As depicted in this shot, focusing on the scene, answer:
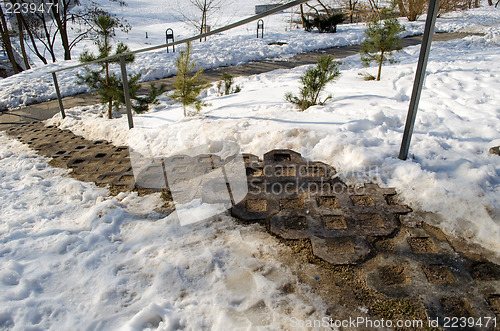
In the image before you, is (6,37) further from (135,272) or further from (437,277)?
(437,277)

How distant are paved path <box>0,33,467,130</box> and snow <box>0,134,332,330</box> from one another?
5.82m

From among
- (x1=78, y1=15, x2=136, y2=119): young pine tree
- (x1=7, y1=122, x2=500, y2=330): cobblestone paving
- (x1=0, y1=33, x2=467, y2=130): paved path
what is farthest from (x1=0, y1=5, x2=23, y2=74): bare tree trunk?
(x1=7, y1=122, x2=500, y2=330): cobblestone paving

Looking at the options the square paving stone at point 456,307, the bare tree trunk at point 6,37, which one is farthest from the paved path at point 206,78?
the square paving stone at point 456,307

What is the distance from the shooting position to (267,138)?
2625 millimetres

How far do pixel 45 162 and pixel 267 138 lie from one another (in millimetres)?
2177

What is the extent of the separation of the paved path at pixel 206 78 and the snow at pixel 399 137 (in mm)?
2811

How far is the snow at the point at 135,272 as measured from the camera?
43.8 inches

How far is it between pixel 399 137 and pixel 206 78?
668 cm

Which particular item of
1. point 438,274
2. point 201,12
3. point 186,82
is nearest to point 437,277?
point 438,274

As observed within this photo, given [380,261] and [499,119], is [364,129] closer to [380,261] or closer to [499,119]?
[499,119]

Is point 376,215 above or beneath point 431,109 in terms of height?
beneath

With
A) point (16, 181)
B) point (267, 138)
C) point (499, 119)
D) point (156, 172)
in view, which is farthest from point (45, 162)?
point (499, 119)

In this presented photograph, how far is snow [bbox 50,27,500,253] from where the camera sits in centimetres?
166

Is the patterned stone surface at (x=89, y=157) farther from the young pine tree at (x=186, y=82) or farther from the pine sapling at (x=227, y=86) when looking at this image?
the pine sapling at (x=227, y=86)
